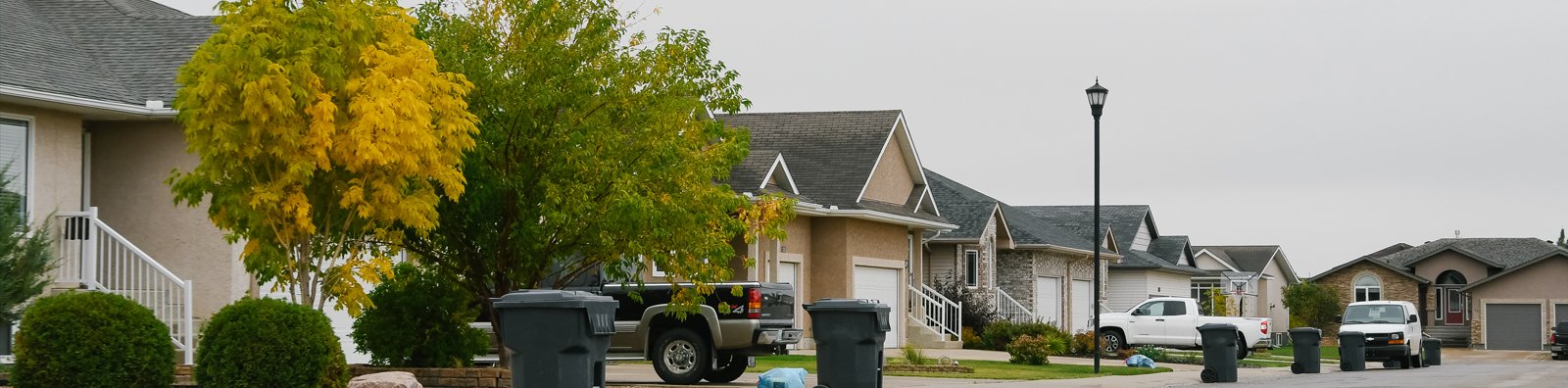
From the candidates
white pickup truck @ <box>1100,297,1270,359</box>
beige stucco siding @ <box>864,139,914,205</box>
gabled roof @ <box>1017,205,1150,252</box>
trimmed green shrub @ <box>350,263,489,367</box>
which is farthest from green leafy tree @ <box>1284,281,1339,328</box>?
trimmed green shrub @ <box>350,263,489,367</box>

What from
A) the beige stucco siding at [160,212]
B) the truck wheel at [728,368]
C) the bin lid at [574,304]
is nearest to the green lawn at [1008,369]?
the truck wheel at [728,368]

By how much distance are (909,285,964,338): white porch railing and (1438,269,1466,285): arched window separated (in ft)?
126

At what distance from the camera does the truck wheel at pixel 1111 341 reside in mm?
39875

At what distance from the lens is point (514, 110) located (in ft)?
57.7

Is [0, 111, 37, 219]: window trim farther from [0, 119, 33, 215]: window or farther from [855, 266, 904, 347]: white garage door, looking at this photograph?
[855, 266, 904, 347]: white garage door

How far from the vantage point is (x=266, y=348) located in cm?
1430

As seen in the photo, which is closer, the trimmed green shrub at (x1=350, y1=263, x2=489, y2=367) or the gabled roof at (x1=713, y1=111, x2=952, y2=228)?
the trimmed green shrub at (x1=350, y1=263, x2=489, y2=367)

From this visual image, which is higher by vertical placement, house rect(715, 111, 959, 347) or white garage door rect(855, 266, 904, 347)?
house rect(715, 111, 959, 347)

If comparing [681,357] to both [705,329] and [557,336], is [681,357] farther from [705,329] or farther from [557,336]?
[557,336]

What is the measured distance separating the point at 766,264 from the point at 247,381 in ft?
60.2

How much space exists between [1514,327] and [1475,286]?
2.05m

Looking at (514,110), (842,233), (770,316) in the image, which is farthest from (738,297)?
(842,233)

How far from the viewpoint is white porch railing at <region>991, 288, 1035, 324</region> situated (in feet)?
142

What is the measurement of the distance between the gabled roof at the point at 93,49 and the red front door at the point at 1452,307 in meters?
60.5
